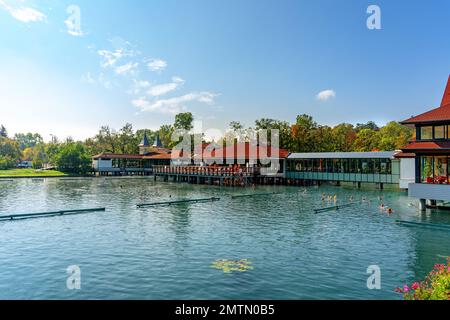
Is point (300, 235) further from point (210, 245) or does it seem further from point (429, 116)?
point (429, 116)

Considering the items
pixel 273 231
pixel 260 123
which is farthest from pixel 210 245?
pixel 260 123

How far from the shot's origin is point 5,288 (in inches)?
494

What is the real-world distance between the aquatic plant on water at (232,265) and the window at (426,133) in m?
17.9

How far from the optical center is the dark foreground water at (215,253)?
12.3 meters

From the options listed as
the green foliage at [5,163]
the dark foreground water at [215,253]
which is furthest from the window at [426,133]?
the green foliage at [5,163]

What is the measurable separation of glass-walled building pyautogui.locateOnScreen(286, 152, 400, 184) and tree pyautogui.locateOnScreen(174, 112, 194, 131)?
1726 inches

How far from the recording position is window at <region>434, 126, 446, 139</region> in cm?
2497

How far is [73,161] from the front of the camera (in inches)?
3091

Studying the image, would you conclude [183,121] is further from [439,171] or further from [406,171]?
[439,171]

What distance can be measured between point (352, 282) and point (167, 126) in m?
111

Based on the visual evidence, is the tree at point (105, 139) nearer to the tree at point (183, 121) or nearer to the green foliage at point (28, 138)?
the tree at point (183, 121)

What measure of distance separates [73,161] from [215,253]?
70075 millimetres

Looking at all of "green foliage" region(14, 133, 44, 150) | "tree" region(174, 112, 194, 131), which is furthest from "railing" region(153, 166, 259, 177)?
"green foliage" region(14, 133, 44, 150)
